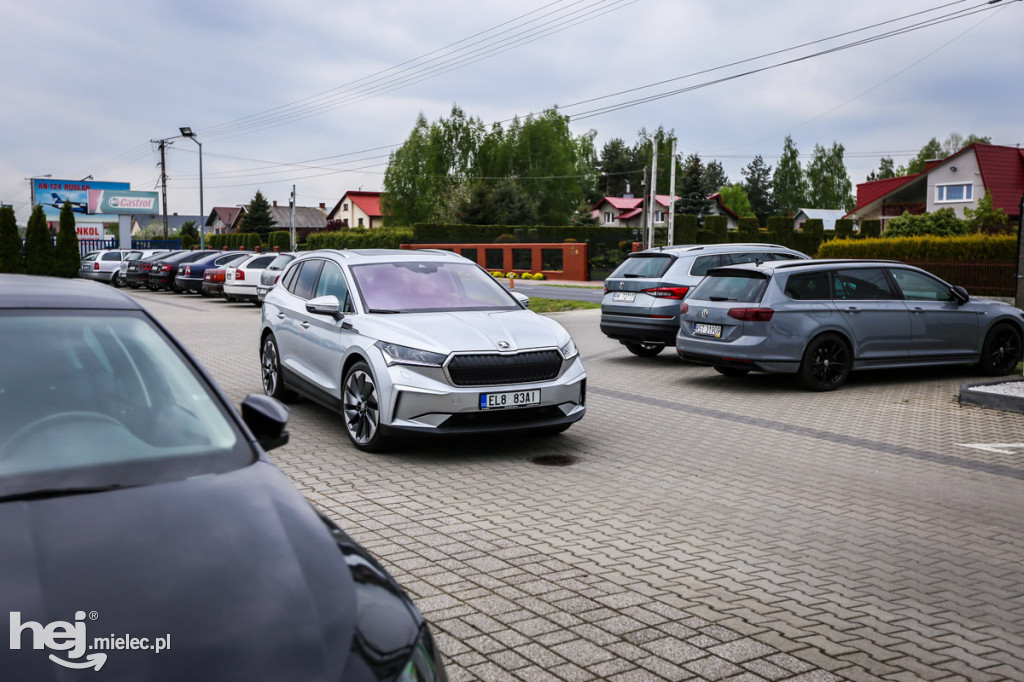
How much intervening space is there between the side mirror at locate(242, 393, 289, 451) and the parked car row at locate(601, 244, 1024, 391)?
8.54 m

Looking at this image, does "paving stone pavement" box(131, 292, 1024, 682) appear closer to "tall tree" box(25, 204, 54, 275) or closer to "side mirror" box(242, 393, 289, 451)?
"side mirror" box(242, 393, 289, 451)

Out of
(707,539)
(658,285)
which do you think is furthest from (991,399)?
(707,539)

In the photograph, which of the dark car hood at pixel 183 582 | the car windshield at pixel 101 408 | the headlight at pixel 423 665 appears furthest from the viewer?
the car windshield at pixel 101 408

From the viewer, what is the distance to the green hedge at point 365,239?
6856 centimetres

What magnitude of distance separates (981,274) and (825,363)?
62.7ft

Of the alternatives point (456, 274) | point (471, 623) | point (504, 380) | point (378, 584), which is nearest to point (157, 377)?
point (378, 584)

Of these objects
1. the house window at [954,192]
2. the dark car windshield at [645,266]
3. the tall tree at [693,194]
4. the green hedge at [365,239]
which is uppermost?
the tall tree at [693,194]

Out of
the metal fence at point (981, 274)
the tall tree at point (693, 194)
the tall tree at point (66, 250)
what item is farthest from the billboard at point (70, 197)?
the metal fence at point (981, 274)

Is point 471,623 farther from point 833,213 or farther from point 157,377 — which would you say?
point 833,213

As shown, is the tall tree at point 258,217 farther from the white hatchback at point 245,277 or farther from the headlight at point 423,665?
the headlight at point 423,665

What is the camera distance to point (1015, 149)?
57.9 metres

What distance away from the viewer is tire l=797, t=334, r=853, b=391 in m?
11.2

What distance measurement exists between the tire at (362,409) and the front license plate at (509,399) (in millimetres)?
897

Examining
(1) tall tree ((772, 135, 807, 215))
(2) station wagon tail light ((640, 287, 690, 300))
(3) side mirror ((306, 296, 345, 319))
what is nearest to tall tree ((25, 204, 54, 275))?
(2) station wagon tail light ((640, 287, 690, 300))
